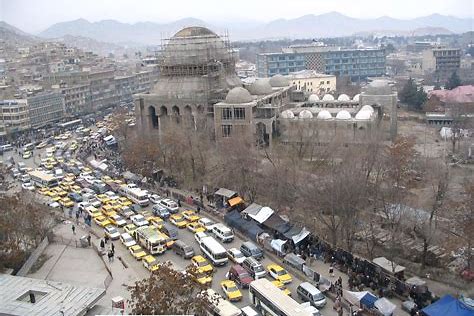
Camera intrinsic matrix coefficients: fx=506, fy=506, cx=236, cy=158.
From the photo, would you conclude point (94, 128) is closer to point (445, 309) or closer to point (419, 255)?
point (419, 255)

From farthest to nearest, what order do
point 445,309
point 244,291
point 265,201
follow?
point 265,201, point 244,291, point 445,309

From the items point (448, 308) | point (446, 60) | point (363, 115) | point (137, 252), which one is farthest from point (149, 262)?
point (446, 60)

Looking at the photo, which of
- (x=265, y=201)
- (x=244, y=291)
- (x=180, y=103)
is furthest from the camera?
(x=180, y=103)

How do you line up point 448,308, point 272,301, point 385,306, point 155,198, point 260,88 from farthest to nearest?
point 260,88, point 155,198, point 385,306, point 272,301, point 448,308

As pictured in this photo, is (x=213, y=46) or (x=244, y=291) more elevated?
(x=213, y=46)

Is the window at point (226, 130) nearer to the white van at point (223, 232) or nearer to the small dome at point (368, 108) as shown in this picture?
the small dome at point (368, 108)

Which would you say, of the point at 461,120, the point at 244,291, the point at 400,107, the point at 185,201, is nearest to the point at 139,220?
the point at 185,201

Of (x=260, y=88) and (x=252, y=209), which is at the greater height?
(x=260, y=88)

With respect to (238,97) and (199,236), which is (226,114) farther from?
(199,236)
